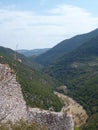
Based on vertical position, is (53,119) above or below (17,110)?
below

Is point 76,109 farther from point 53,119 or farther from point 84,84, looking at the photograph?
point 53,119

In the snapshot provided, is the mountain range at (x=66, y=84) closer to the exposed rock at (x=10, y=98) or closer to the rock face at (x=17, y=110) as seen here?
the rock face at (x=17, y=110)

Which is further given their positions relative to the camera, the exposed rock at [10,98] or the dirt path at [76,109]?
the dirt path at [76,109]

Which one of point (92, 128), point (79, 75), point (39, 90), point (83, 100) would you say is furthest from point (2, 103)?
point (79, 75)

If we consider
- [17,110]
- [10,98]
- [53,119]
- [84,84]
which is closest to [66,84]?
[84,84]

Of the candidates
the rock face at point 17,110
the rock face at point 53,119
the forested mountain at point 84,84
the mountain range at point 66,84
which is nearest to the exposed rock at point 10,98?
the rock face at point 17,110

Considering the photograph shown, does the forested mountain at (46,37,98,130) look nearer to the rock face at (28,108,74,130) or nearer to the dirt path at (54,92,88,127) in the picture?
the dirt path at (54,92,88,127)

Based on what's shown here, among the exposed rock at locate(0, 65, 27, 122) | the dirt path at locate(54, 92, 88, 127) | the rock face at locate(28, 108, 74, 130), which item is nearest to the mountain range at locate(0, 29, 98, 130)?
the dirt path at locate(54, 92, 88, 127)

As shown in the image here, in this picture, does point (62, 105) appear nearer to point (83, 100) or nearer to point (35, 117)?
point (83, 100)

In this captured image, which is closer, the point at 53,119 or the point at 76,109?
the point at 53,119
